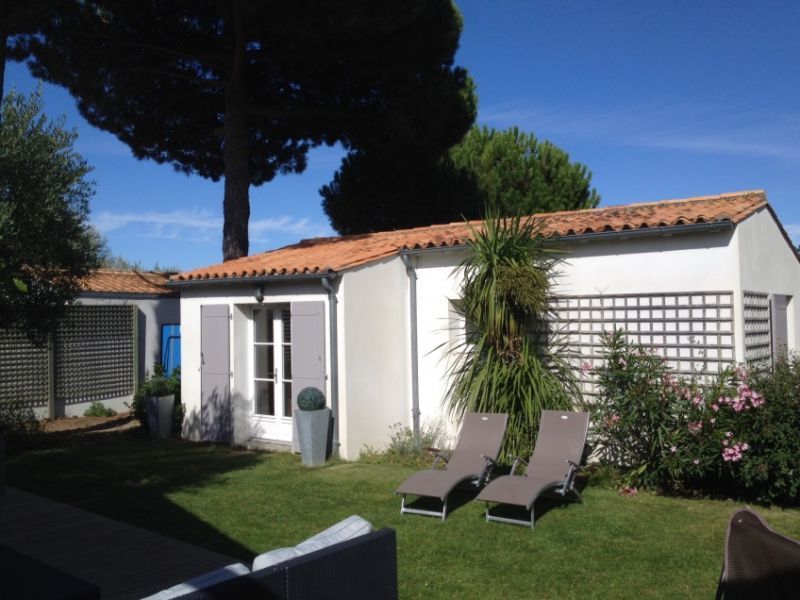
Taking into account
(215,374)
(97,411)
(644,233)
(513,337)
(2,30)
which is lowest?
(97,411)

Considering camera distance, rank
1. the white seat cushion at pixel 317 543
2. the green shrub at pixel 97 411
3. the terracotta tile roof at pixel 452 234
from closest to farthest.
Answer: the white seat cushion at pixel 317 543 → the terracotta tile roof at pixel 452 234 → the green shrub at pixel 97 411

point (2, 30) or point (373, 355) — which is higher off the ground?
point (2, 30)

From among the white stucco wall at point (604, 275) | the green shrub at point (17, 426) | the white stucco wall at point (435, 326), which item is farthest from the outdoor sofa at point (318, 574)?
the green shrub at point (17, 426)

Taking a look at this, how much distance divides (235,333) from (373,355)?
274 centimetres

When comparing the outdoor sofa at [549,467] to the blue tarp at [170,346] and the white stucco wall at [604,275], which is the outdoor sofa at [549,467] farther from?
the blue tarp at [170,346]

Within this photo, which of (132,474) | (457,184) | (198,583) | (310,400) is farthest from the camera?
(457,184)

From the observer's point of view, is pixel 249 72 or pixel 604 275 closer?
pixel 604 275

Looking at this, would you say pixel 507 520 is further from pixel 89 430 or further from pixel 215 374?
pixel 89 430

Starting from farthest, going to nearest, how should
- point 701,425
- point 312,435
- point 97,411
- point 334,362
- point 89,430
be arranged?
point 97,411
point 89,430
point 334,362
point 312,435
point 701,425

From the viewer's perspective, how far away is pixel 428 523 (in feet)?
23.1

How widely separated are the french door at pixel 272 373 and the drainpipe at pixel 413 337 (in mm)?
2051

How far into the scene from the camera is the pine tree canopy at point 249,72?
13812mm

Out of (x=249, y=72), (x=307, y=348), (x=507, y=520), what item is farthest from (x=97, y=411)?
(x=507, y=520)

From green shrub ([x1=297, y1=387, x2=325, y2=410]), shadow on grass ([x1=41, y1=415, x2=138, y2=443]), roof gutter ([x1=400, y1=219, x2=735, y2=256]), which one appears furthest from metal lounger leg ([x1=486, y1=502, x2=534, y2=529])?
shadow on grass ([x1=41, y1=415, x2=138, y2=443])
